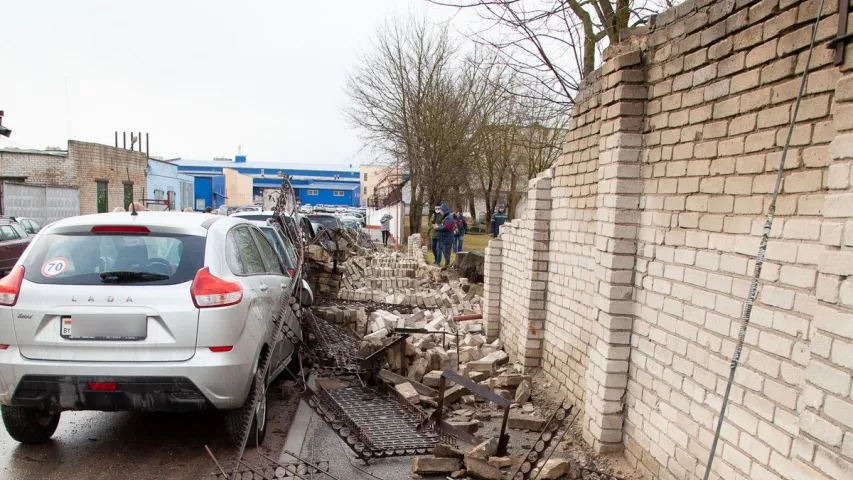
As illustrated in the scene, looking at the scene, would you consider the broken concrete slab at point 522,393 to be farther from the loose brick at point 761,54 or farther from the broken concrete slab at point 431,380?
the loose brick at point 761,54

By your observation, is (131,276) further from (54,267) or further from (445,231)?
(445,231)

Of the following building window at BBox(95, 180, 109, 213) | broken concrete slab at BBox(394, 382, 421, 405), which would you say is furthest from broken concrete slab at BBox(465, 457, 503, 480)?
building window at BBox(95, 180, 109, 213)

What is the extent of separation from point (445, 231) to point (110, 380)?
1295cm

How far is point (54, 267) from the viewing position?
12.6ft

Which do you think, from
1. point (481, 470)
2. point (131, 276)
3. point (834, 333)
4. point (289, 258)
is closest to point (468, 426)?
point (481, 470)

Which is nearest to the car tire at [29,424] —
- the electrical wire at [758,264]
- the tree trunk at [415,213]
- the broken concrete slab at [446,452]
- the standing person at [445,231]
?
the broken concrete slab at [446,452]

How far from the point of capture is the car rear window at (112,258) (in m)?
3.81

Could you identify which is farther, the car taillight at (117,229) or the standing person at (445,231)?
the standing person at (445,231)

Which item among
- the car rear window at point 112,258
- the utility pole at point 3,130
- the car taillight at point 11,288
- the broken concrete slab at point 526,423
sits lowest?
the broken concrete slab at point 526,423

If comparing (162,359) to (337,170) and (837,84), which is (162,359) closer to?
(837,84)

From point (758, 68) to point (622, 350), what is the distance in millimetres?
2164

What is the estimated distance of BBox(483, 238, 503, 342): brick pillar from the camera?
315 inches

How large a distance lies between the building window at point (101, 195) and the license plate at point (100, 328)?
3033 cm

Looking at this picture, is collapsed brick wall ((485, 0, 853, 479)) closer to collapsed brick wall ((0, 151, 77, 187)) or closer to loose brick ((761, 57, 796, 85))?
loose brick ((761, 57, 796, 85))
